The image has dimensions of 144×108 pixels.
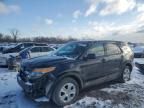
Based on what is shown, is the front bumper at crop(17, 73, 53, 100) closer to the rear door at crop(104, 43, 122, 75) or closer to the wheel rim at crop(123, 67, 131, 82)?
the rear door at crop(104, 43, 122, 75)

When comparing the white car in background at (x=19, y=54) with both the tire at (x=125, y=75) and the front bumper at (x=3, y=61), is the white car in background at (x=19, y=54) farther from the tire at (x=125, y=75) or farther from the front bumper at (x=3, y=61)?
the tire at (x=125, y=75)

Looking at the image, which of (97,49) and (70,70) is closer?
(70,70)

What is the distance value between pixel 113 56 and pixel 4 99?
360cm

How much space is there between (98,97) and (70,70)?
1.26 meters

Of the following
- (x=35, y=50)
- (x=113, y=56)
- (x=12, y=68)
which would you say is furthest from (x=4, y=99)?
(x=35, y=50)

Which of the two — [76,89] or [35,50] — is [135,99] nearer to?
[76,89]

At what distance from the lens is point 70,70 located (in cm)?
442

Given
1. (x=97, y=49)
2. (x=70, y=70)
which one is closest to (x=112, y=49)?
(x=97, y=49)

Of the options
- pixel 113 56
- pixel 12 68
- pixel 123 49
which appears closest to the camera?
pixel 113 56

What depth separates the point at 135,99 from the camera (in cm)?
483

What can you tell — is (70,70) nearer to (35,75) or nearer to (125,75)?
(35,75)

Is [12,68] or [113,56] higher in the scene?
[113,56]

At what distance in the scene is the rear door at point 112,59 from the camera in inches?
219

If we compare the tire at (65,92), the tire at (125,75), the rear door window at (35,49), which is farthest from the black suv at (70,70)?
the rear door window at (35,49)
